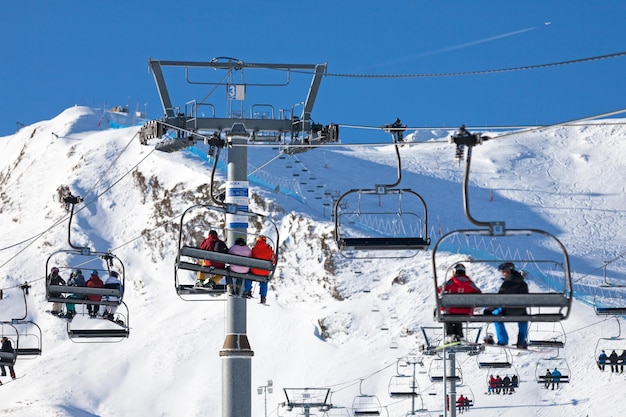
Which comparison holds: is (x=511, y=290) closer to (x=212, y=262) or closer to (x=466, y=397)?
(x=212, y=262)

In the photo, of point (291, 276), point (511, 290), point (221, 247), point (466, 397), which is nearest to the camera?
point (511, 290)

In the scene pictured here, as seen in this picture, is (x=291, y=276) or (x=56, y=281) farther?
(x=291, y=276)

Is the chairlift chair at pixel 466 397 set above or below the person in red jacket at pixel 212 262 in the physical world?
below

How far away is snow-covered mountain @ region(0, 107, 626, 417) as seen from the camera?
2603 inches

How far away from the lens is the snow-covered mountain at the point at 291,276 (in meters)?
66.1

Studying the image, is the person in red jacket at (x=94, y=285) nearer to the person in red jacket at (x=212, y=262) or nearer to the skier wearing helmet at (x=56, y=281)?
the skier wearing helmet at (x=56, y=281)

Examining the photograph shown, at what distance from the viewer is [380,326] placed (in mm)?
71688

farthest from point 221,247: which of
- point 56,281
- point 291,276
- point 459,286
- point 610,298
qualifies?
point 291,276

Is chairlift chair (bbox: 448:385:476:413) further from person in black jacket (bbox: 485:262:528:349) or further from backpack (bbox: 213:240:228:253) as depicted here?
backpack (bbox: 213:240:228:253)

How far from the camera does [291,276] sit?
79.8 m

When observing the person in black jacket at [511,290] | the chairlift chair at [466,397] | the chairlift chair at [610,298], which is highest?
the chairlift chair at [610,298]

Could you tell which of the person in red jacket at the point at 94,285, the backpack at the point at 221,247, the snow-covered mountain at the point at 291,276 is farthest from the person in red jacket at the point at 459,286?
the snow-covered mountain at the point at 291,276

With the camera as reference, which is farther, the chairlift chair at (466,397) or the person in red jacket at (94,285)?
the chairlift chair at (466,397)

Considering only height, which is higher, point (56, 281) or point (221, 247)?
point (56, 281)
